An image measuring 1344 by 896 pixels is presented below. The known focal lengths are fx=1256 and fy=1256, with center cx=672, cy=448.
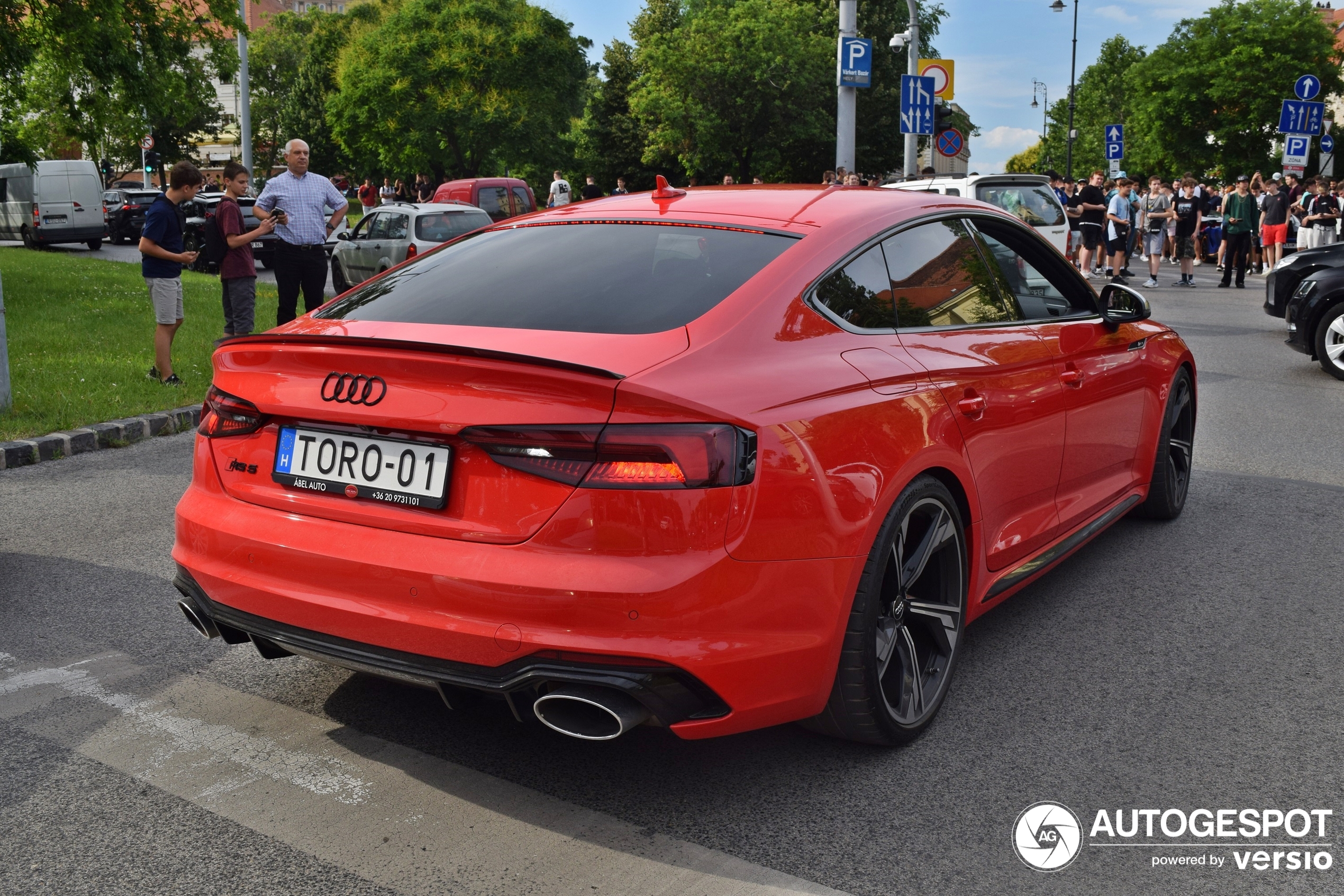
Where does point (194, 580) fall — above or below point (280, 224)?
below

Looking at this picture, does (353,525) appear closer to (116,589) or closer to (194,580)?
(194,580)

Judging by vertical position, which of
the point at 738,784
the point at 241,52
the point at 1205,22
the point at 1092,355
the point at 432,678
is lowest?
the point at 738,784

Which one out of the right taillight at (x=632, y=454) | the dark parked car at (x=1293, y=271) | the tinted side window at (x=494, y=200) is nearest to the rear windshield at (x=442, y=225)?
the tinted side window at (x=494, y=200)

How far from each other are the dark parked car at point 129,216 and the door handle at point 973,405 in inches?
1506

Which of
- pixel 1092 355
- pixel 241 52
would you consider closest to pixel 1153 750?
pixel 1092 355

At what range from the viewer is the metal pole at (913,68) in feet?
83.7

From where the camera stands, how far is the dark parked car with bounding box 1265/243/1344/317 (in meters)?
12.2

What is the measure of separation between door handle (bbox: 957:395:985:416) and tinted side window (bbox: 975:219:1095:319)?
0.76 m

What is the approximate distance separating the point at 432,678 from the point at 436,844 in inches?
16.2

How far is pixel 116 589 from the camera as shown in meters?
5.16

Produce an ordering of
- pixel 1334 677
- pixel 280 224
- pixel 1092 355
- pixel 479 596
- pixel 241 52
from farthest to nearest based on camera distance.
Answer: pixel 241 52
pixel 280 224
pixel 1092 355
pixel 1334 677
pixel 479 596

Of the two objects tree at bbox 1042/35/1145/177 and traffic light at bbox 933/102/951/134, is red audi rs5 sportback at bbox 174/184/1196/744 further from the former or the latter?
tree at bbox 1042/35/1145/177

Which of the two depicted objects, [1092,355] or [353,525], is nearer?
[353,525]

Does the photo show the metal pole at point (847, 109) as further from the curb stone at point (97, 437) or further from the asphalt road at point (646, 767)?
the asphalt road at point (646, 767)
